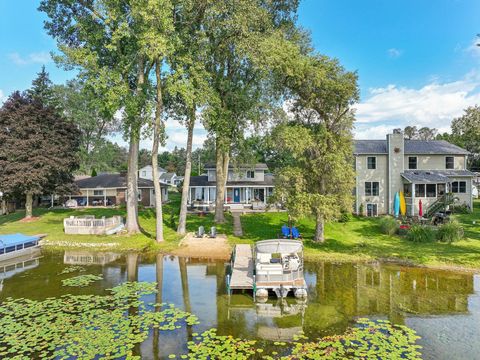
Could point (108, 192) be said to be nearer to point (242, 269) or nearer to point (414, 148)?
point (242, 269)

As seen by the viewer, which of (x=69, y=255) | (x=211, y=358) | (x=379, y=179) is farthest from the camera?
(x=379, y=179)

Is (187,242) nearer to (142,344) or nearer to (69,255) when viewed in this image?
(69,255)

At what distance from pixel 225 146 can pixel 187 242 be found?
26.2 ft

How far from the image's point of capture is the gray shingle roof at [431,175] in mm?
33188

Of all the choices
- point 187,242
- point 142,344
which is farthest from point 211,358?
point 187,242

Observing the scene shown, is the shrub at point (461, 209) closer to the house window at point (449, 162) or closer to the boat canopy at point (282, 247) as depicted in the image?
Answer: the house window at point (449, 162)

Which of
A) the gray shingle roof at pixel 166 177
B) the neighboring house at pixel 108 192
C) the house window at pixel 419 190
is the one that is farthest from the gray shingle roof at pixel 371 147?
the gray shingle roof at pixel 166 177

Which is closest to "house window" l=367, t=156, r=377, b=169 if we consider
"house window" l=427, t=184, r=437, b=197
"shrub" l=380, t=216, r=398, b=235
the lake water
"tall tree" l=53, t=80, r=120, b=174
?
"house window" l=427, t=184, r=437, b=197

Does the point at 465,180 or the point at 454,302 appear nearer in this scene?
the point at 454,302

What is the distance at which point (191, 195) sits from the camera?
136 feet

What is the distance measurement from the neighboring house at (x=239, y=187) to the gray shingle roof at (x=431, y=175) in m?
14.7

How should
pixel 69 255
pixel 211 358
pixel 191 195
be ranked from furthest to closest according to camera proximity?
pixel 191 195, pixel 69 255, pixel 211 358

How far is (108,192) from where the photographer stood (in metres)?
44.5

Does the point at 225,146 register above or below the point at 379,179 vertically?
above
